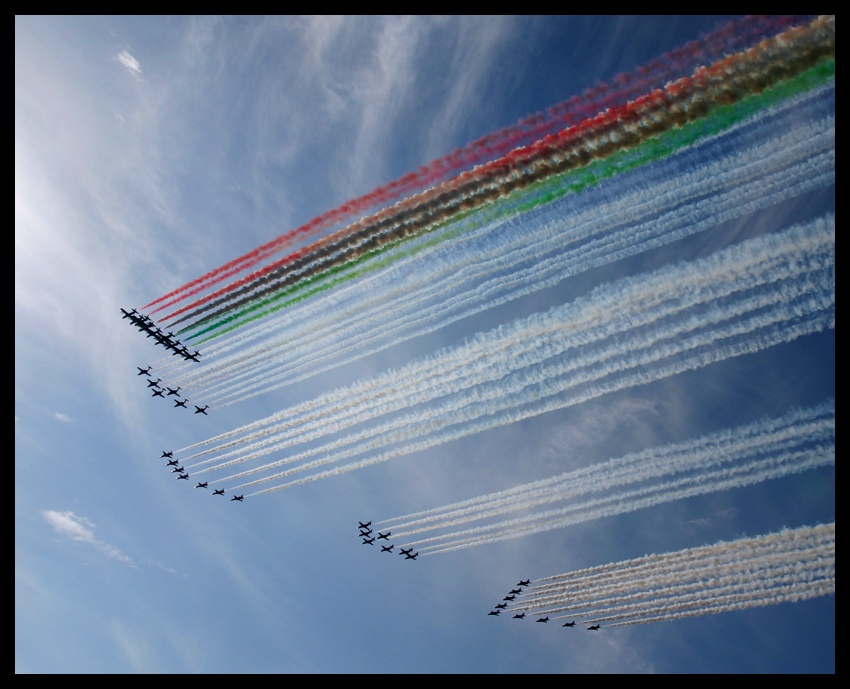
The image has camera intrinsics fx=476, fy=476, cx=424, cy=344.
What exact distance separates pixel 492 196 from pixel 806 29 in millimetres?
8574

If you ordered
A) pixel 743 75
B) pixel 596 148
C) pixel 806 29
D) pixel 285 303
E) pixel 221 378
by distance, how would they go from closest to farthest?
pixel 806 29 < pixel 743 75 < pixel 596 148 < pixel 285 303 < pixel 221 378

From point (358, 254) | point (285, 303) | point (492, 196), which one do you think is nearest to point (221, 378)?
point (285, 303)

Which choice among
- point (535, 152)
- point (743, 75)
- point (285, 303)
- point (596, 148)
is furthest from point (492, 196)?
point (285, 303)

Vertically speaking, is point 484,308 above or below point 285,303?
below

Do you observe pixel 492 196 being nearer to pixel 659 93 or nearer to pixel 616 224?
pixel 616 224

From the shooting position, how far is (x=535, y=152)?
48.4 ft

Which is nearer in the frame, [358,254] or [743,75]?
[743,75]

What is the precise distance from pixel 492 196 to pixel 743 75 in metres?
Answer: 7.21

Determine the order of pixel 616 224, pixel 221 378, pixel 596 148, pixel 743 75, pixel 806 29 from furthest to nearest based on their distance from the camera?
pixel 221 378 < pixel 616 224 < pixel 596 148 < pixel 743 75 < pixel 806 29

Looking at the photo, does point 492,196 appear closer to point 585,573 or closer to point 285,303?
point 285,303

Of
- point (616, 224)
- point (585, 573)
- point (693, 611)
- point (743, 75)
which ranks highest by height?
point (743, 75)

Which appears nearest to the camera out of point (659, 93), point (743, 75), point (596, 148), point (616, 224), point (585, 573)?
point (743, 75)
